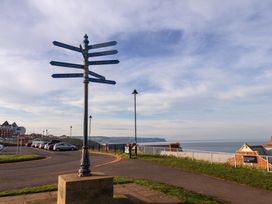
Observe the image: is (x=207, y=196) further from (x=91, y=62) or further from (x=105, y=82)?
(x=91, y=62)

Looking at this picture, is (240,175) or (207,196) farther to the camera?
(240,175)

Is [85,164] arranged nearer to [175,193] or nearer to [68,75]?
[68,75]

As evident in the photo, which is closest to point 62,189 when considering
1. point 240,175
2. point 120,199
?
point 120,199

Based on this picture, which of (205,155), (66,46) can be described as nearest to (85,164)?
(66,46)

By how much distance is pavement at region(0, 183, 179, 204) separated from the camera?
28.6 ft

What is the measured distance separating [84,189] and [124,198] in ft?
5.98

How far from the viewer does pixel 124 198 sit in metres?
8.84

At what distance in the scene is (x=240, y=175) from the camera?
13.8 m

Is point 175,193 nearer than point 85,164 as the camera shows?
No

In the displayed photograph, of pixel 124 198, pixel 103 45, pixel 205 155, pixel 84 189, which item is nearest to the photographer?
pixel 84 189

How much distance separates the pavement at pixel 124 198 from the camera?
8.72 m

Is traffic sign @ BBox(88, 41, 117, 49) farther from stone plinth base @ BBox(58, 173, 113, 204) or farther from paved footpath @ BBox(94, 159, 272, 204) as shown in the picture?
paved footpath @ BBox(94, 159, 272, 204)

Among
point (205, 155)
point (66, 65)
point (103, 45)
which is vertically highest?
point (103, 45)

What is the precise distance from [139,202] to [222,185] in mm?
4801
